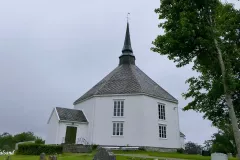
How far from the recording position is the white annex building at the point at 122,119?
27.4 m

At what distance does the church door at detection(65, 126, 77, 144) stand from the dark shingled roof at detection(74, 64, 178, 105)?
4.81 m

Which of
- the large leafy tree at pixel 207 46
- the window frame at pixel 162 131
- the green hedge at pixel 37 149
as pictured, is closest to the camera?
the large leafy tree at pixel 207 46

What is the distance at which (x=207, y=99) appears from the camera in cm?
1652

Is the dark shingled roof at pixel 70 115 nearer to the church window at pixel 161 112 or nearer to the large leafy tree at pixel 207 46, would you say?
the church window at pixel 161 112

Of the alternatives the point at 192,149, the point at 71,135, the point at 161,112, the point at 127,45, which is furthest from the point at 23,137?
the point at 161,112

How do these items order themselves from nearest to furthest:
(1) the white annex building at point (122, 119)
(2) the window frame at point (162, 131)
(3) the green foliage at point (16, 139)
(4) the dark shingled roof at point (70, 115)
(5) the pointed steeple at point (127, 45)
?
(1) the white annex building at point (122, 119) < (4) the dark shingled roof at point (70, 115) < (2) the window frame at point (162, 131) < (5) the pointed steeple at point (127, 45) < (3) the green foliage at point (16, 139)

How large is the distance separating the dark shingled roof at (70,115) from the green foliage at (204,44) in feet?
51.2

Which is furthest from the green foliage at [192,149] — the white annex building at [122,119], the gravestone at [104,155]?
the gravestone at [104,155]

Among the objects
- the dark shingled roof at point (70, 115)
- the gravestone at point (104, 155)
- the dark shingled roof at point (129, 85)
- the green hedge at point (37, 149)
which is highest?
the dark shingled roof at point (129, 85)

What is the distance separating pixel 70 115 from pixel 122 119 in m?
6.55

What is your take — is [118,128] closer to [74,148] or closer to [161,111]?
[161,111]

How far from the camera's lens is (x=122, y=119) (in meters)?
28.0

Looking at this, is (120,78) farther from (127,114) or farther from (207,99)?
(207,99)

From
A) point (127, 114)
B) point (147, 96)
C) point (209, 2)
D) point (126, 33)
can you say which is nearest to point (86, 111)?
point (127, 114)
